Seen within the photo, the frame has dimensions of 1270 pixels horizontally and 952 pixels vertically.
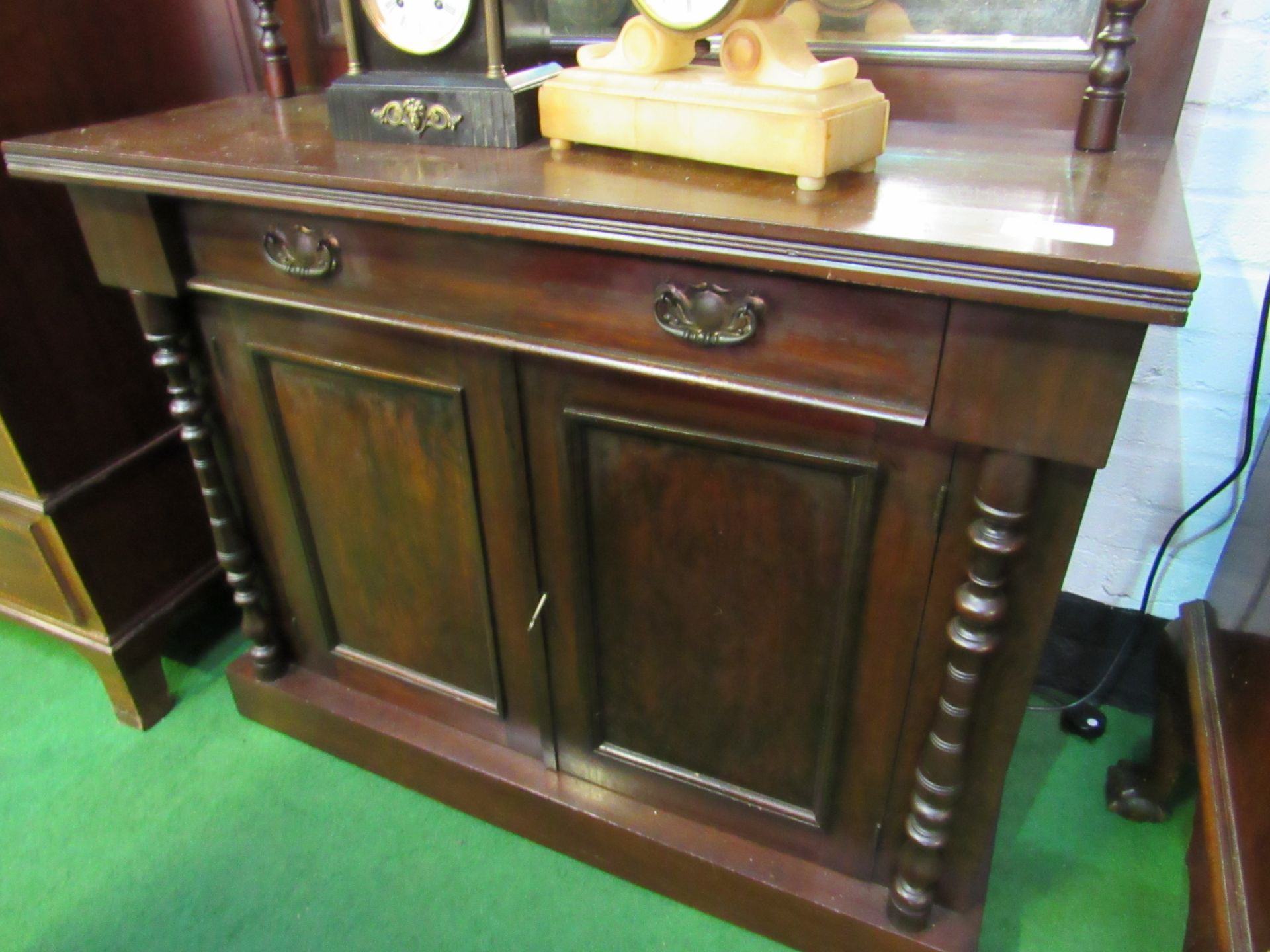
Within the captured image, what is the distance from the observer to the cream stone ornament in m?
0.76

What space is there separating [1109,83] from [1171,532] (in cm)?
71

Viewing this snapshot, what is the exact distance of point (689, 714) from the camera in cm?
108

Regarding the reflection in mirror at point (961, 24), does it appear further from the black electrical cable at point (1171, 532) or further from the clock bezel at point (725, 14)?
the black electrical cable at point (1171, 532)

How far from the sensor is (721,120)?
2.60 feet

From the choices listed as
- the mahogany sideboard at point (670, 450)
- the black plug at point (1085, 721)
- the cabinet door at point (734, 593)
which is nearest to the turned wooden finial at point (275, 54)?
the mahogany sideboard at point (670, 450)

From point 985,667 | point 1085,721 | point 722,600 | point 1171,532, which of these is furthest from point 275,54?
point 1085,721

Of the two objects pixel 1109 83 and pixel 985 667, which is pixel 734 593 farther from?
pixel 1109 83

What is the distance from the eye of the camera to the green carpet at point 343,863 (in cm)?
117

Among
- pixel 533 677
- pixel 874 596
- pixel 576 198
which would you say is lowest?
pixel 533 677

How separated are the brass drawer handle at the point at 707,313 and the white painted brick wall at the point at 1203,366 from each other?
53 centimetres

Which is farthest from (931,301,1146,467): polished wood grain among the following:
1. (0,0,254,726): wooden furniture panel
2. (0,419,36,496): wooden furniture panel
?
(0,419,36,496): wooden furniture panel

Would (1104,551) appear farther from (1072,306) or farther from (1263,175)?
(1072,306)

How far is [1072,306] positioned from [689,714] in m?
0.66

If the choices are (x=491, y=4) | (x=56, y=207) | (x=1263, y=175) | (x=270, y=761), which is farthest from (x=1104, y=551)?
(x=56, y=207)
